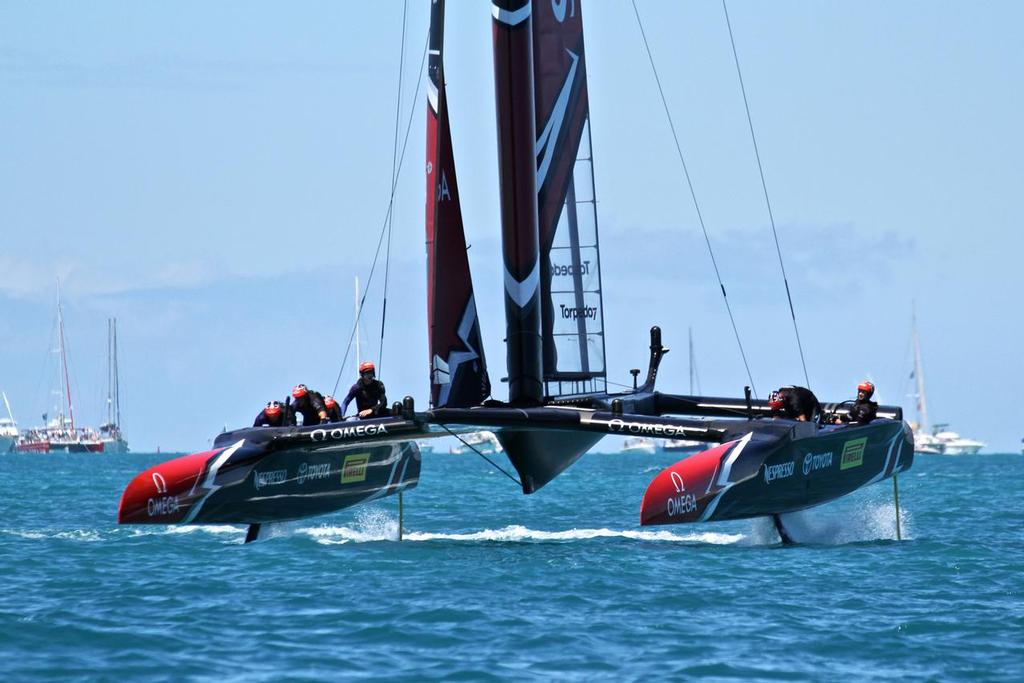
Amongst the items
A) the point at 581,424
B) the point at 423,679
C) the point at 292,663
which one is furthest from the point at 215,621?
the point at 581,424

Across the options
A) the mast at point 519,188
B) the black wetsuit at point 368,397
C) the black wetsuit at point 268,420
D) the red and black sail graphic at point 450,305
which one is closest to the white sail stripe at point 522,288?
the mast at point 519,188

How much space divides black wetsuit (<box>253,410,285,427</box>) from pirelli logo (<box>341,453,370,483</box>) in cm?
99

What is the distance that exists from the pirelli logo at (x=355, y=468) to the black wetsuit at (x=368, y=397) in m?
0.58

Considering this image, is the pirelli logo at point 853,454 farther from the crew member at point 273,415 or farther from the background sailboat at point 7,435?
the background sailboat at point 7,435

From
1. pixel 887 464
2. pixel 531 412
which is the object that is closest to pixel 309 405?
pixel 531 412

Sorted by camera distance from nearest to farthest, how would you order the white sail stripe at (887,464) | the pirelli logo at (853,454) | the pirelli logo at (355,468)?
1. the pirelli logo at (853,454)
2. the white sail stripe at (887,464)
3. the pirelli logo at (355,468)

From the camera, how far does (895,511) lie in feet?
52.5

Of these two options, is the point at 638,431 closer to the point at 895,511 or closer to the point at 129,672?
the point at 895,511

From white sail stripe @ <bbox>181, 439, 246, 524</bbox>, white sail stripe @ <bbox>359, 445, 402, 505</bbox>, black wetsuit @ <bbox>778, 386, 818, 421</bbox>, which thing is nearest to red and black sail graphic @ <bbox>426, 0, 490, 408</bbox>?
white sail stripe @ <bbox>359, 445, 402, 505</bbox>

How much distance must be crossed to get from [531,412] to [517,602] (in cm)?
288

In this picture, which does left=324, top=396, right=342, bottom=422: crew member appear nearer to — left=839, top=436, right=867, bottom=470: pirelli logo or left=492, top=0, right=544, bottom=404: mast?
left=492, top=0, right=544, bottom=404: mast

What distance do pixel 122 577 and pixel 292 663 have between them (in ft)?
13.1

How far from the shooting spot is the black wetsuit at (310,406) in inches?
573

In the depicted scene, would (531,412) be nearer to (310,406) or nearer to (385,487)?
(310,406)
